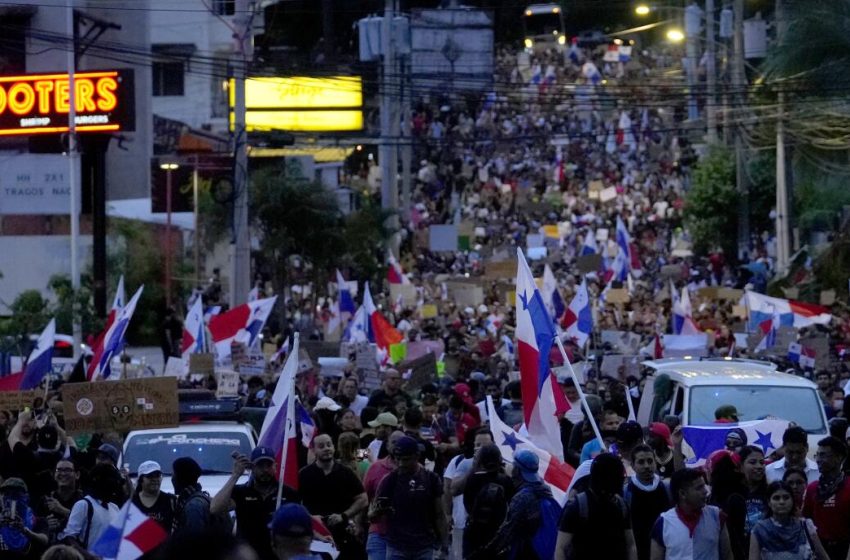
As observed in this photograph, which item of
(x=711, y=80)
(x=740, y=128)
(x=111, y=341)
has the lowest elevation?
(x=111, y=341)

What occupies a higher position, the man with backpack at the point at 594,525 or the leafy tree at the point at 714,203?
the leafy tree at the point at 714,203

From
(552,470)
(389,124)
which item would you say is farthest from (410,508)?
(389,124)

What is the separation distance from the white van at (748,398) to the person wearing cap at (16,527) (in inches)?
250

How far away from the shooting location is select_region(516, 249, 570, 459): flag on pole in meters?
11.4

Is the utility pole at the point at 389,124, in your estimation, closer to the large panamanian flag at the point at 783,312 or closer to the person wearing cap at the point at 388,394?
the large panamanian flag at the point at 783,312

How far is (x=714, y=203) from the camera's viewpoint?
161ft

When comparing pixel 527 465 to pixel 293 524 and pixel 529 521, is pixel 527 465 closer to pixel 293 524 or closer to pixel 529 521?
pixel 529 521

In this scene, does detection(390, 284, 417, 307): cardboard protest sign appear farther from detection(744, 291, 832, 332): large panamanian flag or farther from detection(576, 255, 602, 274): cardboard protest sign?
detection(744, 291, 832, 332): large panamanian flag

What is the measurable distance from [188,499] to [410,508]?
1.35 meters

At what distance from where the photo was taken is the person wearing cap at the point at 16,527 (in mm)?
9594

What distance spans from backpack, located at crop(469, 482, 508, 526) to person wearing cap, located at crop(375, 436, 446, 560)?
0.37 m

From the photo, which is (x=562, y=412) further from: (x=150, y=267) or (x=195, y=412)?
(x=150, y=267)

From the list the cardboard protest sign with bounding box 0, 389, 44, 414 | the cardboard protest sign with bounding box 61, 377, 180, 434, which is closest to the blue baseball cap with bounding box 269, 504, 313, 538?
the cardboard protest sign with bounding box 61, 377, 180, 434

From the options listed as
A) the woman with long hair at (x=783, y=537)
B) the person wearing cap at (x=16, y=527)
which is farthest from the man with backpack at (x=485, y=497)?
the person wearing cap at (x=16, y=527)
